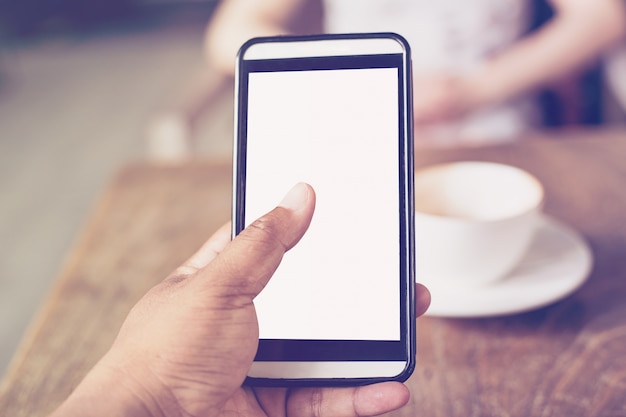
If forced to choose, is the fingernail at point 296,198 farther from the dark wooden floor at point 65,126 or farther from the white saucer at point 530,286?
the dark wooden floor at point 65,126

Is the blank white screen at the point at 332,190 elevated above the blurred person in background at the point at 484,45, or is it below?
→ below

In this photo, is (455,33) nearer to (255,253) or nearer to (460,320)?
(460,320)

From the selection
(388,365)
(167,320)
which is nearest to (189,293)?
(167,320)

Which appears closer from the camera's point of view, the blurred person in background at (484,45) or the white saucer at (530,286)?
the white saucer at (530,286)

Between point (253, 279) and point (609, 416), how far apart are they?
0.23 m

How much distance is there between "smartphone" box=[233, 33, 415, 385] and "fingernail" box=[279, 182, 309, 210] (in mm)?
36

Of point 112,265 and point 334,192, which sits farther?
point 112,265

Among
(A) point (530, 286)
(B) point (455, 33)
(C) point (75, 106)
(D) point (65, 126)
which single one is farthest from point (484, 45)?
(C) point (75, 106)

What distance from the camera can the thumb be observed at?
35cm

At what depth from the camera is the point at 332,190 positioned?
42cm

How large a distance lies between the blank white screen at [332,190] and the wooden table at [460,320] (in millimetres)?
77

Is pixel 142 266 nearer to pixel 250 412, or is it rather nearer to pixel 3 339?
pixel 250 412

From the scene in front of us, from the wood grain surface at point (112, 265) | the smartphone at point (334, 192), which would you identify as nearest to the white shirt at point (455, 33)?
the wood grain surface at point (112, 265)

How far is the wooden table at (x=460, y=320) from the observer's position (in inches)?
16.6
